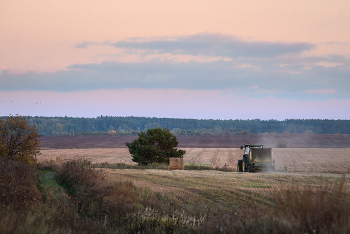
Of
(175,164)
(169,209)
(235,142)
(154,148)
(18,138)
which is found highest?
(18,138)

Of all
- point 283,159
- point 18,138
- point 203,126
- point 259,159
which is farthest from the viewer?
point 203,126

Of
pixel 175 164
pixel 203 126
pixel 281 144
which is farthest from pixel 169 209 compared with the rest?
pixel 203 126

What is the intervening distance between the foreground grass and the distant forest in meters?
134

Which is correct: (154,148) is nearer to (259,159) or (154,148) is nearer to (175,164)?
(175,164)

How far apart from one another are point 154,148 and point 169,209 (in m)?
28.7

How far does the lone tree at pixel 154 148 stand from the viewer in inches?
1560

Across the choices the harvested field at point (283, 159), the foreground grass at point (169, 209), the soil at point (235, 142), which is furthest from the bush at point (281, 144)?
the foreground grass at point (169, 209)

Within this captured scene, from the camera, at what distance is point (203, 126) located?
590ft

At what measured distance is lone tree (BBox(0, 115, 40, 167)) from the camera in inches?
930

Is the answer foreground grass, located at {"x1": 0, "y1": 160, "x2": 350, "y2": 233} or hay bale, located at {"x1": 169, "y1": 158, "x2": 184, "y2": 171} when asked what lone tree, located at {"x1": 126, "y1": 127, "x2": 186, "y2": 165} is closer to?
hay bale, located at {"x1": 169, "y1": 158, "x2": 184, "y2": 171}

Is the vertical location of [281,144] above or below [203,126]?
below

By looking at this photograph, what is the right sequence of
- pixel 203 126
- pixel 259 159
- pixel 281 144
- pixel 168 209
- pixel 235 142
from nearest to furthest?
1. pixel 168 209
2. pixel 259 159
3. pixel 281 144
4. pixel 235 142
5. pixel 203 126

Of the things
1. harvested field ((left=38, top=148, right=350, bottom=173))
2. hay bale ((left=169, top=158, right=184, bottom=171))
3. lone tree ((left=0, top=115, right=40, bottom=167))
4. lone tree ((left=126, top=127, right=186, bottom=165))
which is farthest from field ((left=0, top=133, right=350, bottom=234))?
harvested field ((left=38, top=148, right=350, bottom=173))

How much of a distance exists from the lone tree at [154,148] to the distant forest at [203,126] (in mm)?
105637
